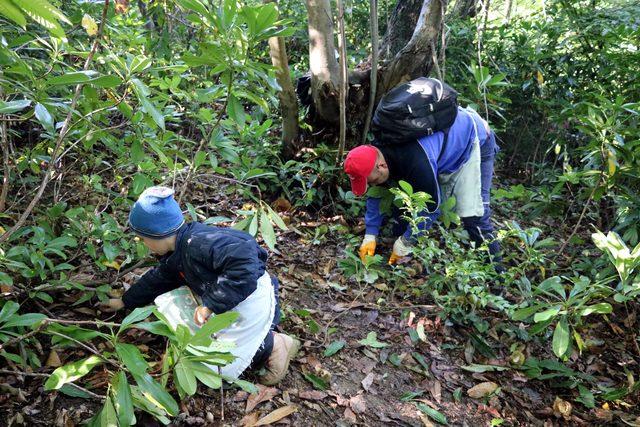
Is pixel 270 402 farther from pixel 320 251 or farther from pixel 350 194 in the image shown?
pixel 350 194

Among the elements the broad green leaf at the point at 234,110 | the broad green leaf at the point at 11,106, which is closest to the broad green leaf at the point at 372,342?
the broad green leaf at the point at 234,110

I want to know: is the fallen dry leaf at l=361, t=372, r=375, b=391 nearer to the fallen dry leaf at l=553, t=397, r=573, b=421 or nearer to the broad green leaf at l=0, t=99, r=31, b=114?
the fallen dry leaf at l=553, t=397, r=573, b=421

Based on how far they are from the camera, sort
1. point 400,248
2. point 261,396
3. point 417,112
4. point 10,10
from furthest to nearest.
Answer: point 400,248 → point 417,112 → point 261,396 → point 10,10

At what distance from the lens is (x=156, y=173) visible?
2646mm

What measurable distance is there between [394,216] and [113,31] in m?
2.51

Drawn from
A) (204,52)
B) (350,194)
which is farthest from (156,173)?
(350,194)

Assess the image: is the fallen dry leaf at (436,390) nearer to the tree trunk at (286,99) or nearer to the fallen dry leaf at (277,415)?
the fallen dry leaf at (277,415)

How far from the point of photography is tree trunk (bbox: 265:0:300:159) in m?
4.01

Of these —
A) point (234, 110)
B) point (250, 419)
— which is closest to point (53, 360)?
point (250, 419)

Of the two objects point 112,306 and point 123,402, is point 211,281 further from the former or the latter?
point 123,402

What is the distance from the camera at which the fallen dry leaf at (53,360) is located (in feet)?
7.45

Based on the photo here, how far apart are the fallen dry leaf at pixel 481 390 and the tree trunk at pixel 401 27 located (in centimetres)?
315

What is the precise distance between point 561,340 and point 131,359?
205cm

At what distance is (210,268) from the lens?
2291 mm
